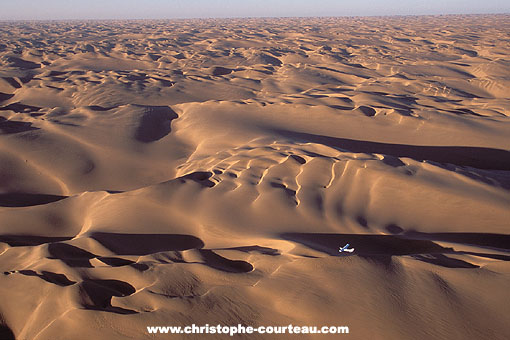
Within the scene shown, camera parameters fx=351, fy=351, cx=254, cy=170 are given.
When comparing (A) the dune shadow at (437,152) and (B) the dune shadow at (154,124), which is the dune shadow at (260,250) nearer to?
(A) the dune shadow at (437,152)

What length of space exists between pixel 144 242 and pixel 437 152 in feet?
18.0

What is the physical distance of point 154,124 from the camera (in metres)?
8.34

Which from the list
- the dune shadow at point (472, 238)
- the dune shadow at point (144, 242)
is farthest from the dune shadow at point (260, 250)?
the dune shadow at point (472, 238)

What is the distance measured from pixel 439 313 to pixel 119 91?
1215cm

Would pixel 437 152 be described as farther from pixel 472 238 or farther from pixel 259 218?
pixel 259 218

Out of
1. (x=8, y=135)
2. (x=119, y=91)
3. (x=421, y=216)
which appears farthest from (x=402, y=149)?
(x=119, y=91)

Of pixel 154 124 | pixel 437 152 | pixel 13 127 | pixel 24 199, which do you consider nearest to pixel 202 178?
pixel 24 199

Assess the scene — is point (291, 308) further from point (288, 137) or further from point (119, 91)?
point (119, 91)

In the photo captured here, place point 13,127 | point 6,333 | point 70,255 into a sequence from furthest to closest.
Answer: point 13,127 → point 70,255 → point 6,333

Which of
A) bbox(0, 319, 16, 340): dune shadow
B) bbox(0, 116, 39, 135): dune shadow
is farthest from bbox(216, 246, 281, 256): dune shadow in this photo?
bbox(0, 116, 39, 135): dune shadow

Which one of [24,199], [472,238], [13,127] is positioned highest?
[472,238]

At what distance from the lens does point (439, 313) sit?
210 cm

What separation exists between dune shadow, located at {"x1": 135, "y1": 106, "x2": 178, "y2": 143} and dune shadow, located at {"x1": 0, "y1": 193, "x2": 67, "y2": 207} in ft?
8.16

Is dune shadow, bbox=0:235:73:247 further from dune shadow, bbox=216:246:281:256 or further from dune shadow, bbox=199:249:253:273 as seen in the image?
dune shadow, bbox=216:246:281:256
